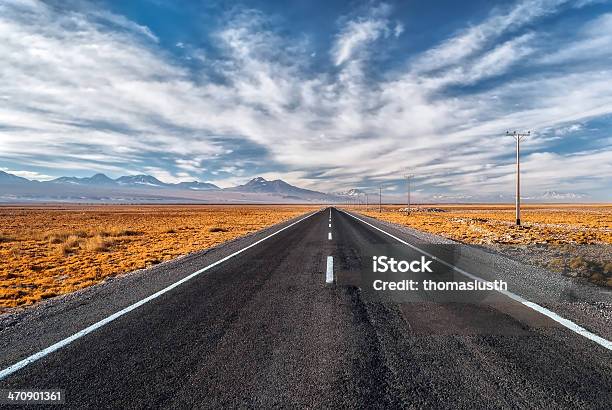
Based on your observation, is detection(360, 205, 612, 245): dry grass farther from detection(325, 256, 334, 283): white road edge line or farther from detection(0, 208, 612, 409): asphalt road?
detection(0, 208, 612, 409): asphalt road

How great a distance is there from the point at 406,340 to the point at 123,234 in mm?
23862

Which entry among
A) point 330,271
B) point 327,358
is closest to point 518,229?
point 330,271

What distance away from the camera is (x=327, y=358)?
3.62m

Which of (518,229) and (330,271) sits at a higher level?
(330,271)

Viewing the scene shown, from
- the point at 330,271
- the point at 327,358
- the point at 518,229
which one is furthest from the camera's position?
the point at 518,229

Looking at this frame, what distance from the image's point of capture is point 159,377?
128 inches

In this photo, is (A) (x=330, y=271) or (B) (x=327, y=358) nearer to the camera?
(B) (x=327, y=358)

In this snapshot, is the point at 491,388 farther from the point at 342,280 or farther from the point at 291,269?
the point at 291,269

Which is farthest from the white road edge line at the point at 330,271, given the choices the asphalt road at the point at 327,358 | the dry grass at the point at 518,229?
the dry grass at the point at 518,229

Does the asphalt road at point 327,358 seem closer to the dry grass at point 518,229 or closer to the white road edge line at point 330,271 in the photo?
the white road edge line at point 330,271

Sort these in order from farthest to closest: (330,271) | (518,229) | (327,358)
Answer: (518,229)
(330,271)
(327,358)

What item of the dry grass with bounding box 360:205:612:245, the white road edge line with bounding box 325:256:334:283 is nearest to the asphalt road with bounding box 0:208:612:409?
the white road edge line with bounding box 325:256:334:283

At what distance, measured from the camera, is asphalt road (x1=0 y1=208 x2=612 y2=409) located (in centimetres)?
289

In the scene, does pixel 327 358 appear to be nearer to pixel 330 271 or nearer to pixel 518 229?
pixel 330 271
